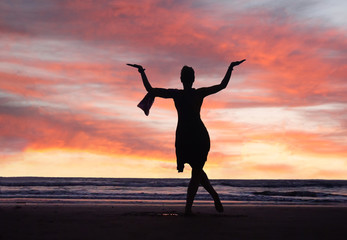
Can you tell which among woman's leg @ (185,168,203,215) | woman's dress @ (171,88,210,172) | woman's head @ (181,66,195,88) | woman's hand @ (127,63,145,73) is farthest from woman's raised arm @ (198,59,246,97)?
woman's leg @ (185,168,203,215)

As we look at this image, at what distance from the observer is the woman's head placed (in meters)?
6.57

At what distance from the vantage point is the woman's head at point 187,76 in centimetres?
657

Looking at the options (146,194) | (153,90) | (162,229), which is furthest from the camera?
(146,194)

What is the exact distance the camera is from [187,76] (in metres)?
6.57

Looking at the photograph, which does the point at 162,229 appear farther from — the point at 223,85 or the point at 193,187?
the point at 223,85

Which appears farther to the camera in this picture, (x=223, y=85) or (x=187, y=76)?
(x=187, y=76)

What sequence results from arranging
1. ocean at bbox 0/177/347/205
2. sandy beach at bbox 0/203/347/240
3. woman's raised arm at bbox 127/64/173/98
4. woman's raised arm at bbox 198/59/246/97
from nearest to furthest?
sandy beach at bbox 0/203/347/240 < woman's raised arm at bbox 198/59/246/97 < woman's raised arm at bbox 127/64/173/98 < ocean at bbox 0/177/347/205

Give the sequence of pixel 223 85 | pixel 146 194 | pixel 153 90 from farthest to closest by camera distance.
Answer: pixel 146 194
pixel 153 90
pixel 223 85

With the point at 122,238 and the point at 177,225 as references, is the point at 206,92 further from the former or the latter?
the point at 122,238

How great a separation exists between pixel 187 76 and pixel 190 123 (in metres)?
0.69

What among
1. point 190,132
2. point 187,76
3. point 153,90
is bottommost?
point 190,132

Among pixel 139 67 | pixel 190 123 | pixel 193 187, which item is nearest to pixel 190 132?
pixel 190 123

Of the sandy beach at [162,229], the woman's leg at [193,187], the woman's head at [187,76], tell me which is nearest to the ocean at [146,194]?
the woman's leg at [193,187]

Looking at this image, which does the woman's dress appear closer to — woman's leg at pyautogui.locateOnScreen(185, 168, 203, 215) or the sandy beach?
woman's leg at pyautogui.locateOnScreen(185, 168, 203, 215)
